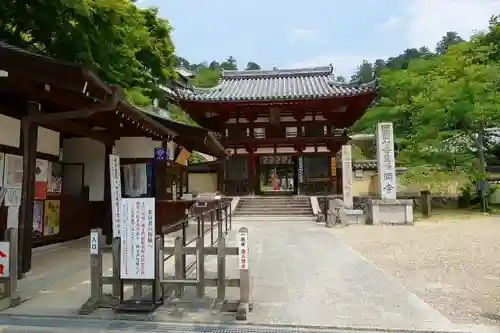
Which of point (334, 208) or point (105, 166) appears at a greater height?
point (105, 166)

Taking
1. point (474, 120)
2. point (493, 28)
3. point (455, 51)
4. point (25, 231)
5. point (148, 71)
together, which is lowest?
point (25, 231)

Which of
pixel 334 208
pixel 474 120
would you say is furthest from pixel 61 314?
pixel 474 120

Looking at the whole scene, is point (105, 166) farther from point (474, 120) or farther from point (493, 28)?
point (493, 28)

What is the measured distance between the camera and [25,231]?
6.38 m

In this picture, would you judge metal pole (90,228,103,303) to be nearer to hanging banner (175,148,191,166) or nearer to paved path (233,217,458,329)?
paved path (233,217,458,329)

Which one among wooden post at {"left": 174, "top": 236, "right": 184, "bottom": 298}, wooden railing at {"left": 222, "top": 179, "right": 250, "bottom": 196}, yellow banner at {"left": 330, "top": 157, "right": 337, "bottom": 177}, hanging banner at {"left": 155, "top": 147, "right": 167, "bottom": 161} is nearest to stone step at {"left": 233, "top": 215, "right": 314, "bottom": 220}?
wooden railing at {"left": 222, "top": 179, "right": 250, "bottom": 196}

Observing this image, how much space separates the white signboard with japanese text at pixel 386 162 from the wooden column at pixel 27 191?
12432mm

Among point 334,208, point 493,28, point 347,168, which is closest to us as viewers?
point 334,208

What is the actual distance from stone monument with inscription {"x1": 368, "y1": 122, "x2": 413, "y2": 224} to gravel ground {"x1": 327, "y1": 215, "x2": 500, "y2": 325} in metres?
0.81

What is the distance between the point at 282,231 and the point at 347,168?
5769 mm

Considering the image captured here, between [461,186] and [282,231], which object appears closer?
[282,231]

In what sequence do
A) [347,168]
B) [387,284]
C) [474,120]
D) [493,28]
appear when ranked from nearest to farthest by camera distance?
[387,284]
[347,168]
[474,120]
[493,28]

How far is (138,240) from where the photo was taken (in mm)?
4461

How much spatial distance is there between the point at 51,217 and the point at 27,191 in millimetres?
2788
